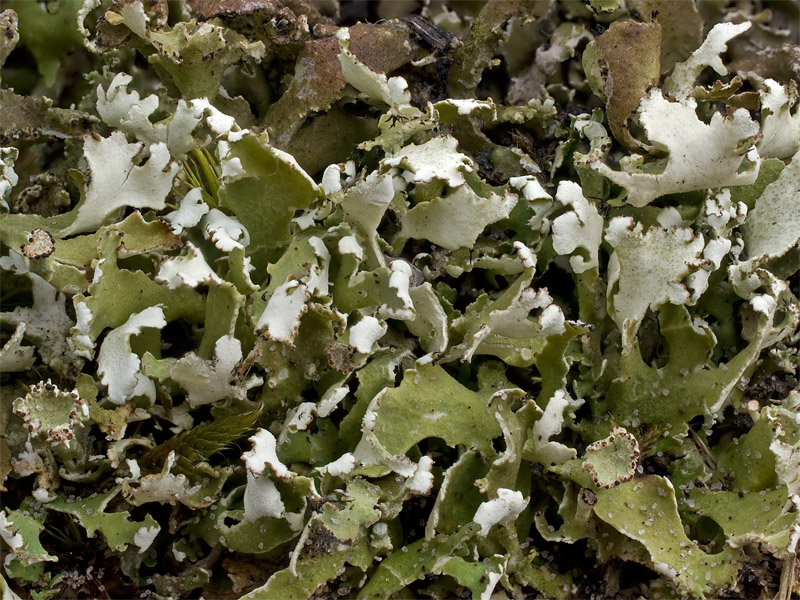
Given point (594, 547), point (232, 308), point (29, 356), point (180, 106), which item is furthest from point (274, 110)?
point (594, 547)

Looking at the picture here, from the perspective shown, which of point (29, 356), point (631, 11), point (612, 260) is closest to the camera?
point (29, 356)

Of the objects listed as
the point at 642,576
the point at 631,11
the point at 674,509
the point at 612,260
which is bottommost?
the point at 642,576

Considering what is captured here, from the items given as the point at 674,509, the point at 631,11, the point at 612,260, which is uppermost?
the point at 631,11

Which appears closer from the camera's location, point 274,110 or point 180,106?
point 180,106

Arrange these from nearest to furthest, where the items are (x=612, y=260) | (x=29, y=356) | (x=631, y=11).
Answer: (x=29, y=356) < (x=612, y=260) < (x=631, y=11)

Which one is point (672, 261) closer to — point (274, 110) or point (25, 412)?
point (274, 110)

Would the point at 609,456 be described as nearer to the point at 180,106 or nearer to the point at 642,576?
the point at 642,576

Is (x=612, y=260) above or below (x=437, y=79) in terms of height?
below

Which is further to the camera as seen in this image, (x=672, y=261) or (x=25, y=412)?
(x=672, y=261)

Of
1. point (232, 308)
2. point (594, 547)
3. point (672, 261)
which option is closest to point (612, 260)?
point (672, 261)
